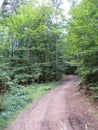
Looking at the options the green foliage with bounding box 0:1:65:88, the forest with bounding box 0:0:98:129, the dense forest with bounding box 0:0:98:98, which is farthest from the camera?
the green foliage with bounding box 0:1:65:88

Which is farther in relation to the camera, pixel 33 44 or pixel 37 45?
pixel 37 45

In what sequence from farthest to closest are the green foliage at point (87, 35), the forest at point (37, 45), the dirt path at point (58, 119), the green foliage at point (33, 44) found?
the green foliage at point (33, 44) → the forest at point (37, 45) → the green foliage at point (87, 35) → the dirt path at point (58, 119)

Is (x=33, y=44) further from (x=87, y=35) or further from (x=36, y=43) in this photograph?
(x=87, y=35)

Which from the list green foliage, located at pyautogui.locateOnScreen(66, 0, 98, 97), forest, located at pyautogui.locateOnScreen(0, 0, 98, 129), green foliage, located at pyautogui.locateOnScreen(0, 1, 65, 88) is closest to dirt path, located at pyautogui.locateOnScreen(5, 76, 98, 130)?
green foliage, located at pyautogui.locateOnScreen(66, 0, 98, 97)

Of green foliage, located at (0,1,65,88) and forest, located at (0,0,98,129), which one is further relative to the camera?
green foliage, located at (0,1,65,88)

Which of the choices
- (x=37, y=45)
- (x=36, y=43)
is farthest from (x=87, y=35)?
(x=37, y=45)

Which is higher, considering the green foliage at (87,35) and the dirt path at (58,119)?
the green foliage at (87,35)

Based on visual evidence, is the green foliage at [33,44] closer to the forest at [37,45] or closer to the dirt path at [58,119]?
the forest at [37,45]

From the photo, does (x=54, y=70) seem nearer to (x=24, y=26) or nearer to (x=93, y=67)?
(x=24, y=26)

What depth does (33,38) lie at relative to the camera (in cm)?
2283

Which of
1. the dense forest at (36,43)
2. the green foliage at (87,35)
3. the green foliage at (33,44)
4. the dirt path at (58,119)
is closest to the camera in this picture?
the dirt path at (58,119)

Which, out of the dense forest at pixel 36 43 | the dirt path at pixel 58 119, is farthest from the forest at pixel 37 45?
the dirt path at pixel 58 119

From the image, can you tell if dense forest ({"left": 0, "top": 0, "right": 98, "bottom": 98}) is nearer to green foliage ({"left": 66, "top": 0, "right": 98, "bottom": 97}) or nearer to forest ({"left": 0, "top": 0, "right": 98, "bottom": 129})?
forest ({"left": 0, "top": 0, "right": 98, "bottom": 129})

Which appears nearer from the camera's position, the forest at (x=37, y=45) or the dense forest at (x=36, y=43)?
the forest at (x=37, y=45)
